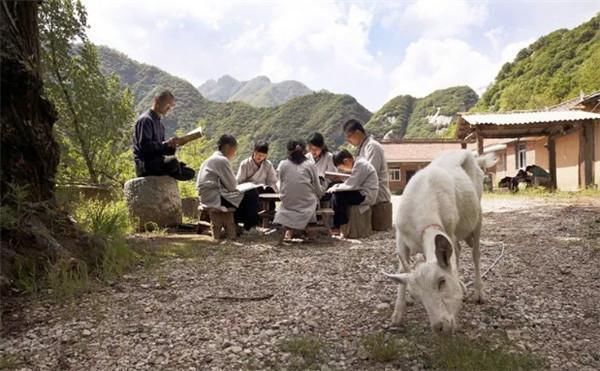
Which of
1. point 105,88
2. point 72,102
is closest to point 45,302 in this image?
point 72,102

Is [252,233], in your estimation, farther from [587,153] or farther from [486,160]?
[587,153]

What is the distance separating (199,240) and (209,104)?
156 ft

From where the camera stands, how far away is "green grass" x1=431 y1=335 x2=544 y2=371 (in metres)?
2.55

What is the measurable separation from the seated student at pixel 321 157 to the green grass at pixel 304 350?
513 centimetres

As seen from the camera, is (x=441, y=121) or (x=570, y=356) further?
(x=441, y=121)

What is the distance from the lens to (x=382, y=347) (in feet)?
9.10

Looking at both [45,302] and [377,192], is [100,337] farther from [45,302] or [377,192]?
[377,192]

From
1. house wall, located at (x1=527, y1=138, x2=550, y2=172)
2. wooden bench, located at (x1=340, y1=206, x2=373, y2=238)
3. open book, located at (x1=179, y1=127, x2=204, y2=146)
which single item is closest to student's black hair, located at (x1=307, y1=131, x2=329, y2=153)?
wooden bench, located at (x1=340, y1=206, x2=373, y2=238)

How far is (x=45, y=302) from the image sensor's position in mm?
3553

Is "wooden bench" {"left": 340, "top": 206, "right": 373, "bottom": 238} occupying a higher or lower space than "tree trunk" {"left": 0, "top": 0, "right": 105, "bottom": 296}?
lower

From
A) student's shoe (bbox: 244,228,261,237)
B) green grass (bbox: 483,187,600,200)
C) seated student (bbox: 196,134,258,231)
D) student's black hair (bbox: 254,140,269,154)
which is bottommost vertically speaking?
green grass (bbox: 483,187,600,200)

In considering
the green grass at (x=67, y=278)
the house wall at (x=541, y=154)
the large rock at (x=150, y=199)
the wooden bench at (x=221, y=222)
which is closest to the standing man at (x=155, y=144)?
the large rock at (x=150, y=199)

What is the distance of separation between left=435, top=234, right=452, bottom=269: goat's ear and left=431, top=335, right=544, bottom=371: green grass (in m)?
0.47

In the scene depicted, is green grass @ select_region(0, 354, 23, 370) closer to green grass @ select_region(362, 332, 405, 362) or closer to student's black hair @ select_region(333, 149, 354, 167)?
green grass @ select_region(362, 332, 405, 362)
